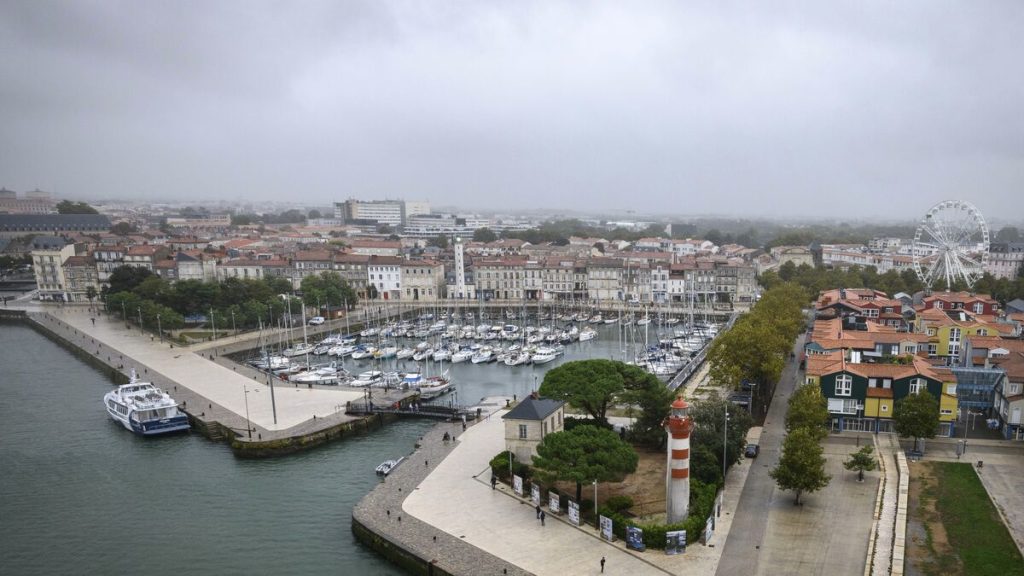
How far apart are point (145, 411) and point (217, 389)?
244 inches

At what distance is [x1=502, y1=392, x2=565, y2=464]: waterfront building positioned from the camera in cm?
2430

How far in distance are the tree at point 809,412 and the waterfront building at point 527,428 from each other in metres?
9.45

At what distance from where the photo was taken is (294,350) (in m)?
50.5

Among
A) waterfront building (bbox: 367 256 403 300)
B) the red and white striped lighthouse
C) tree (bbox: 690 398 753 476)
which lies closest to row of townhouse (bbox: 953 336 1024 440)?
tree (bbox: 690 398 753 476)

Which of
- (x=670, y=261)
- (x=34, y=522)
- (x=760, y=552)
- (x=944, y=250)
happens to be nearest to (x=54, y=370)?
(x=34, y=522)

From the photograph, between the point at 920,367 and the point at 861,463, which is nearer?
the point at 861,463

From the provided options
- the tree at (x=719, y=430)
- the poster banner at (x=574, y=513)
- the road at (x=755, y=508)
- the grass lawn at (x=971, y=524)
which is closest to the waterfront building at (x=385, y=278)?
the road at (x=755, y=508)

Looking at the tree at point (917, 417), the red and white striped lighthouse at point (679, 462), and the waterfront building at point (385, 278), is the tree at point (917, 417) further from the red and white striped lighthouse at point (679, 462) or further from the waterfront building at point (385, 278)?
the waterfront building at point (385, 278)

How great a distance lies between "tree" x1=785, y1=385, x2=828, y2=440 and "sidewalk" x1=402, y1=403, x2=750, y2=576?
2.85 meters

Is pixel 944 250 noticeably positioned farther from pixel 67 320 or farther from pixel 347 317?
pixel 67 320

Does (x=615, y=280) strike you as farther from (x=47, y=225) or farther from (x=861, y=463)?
(x=47, y=225)

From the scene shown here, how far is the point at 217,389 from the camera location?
124 feet

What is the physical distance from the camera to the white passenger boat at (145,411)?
31.7 metres

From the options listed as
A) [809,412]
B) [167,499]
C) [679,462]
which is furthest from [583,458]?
[167,499]
